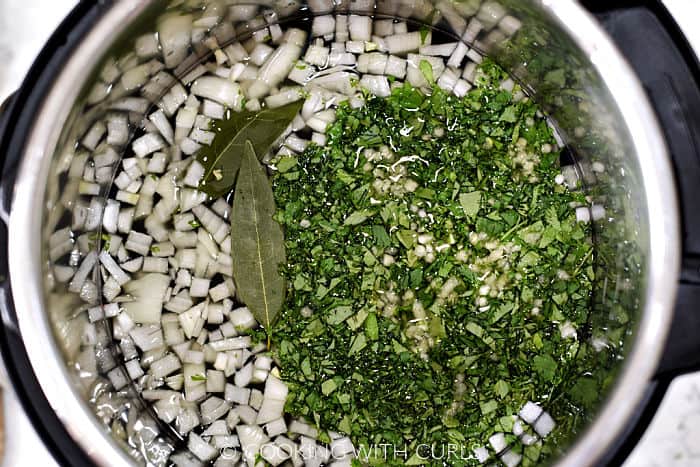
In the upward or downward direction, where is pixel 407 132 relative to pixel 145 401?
upward

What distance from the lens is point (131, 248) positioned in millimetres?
1128

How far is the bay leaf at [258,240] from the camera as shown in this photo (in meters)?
1.06

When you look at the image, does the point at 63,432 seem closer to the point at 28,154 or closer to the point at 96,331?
the point at 96,331

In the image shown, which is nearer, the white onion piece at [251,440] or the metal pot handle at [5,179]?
the metal pot handle at [5,179]

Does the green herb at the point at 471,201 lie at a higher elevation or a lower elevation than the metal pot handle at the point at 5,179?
higher

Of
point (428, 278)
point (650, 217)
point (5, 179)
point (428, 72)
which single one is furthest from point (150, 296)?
point (650, 217)

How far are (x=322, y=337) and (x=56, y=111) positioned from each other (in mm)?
534

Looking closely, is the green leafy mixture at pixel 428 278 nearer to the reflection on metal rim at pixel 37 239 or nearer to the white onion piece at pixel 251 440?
the white onion piece at pixel 251 440

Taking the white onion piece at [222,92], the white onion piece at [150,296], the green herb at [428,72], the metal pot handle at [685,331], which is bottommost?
the white onion piece at [150,296]

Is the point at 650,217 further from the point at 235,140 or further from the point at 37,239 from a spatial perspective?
the point at 37,239

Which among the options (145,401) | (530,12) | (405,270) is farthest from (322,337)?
(530,12)

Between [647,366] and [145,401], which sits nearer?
[647,366]

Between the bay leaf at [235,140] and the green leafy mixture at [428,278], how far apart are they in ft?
0.21

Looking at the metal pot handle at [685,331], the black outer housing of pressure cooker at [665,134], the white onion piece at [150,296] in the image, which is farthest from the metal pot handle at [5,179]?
the metal pot handle at [685,331]
